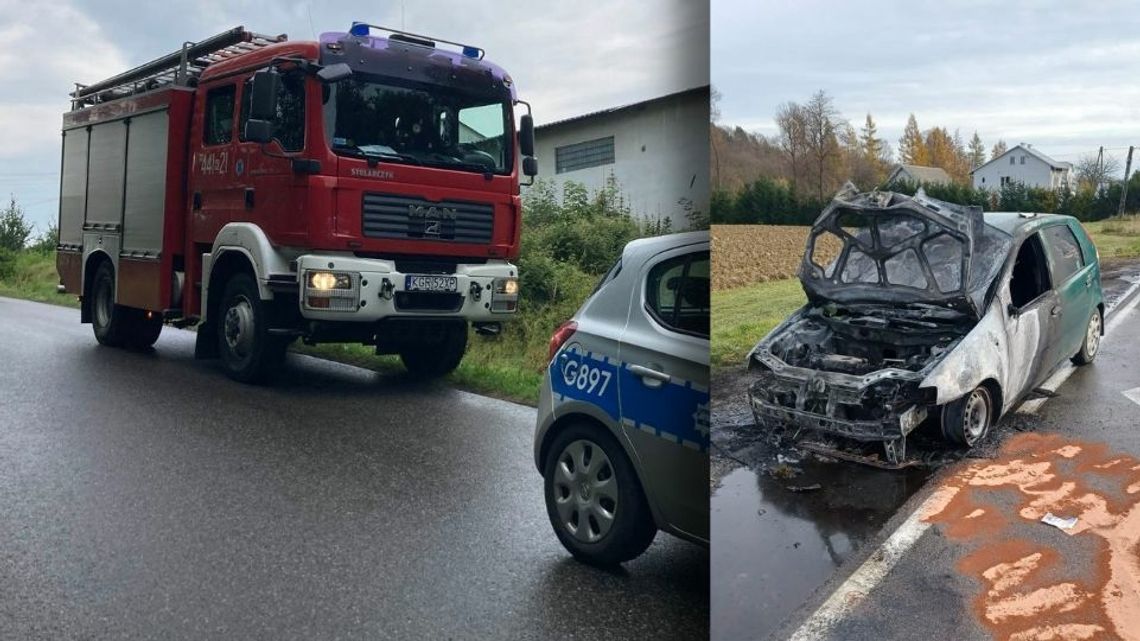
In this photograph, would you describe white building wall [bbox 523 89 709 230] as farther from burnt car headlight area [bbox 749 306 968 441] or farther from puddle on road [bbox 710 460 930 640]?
puddle on road [bbox 710 460 930 640]

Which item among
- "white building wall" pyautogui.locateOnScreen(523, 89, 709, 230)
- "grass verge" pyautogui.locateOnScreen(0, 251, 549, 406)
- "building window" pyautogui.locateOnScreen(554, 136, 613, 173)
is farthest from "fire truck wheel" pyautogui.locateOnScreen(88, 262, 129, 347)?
"white building wall" pyautogui.locateOnScreen(523, 89, 709, 230)

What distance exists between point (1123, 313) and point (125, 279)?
421 cm

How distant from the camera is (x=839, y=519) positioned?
1.57 metres

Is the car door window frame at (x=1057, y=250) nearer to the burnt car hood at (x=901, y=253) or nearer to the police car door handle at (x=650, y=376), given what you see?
the burnt car hood at (x=901, y=253)

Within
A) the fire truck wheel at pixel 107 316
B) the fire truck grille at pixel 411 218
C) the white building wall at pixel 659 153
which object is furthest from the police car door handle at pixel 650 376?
the fire truck wheel at pixel 107 316

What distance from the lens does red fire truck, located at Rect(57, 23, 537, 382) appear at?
9.78 feet

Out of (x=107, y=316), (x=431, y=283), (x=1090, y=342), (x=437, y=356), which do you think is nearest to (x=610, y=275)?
(x=1090, y=342)

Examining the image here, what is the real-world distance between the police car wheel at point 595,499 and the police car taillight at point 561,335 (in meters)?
0.18

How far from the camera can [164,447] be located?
2.88 m

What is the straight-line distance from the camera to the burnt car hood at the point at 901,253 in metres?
1.51

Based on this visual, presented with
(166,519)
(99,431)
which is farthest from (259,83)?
(166,519)

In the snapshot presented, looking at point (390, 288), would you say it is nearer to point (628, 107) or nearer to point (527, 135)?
point (527, 135)

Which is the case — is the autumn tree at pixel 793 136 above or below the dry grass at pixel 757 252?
above

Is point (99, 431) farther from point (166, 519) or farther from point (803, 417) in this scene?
point (803, 417)
